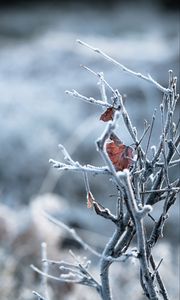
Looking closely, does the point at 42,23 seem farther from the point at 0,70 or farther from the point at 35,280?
the point at 35,280

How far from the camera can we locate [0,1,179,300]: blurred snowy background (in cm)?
308

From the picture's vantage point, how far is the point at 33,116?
4.81 metres

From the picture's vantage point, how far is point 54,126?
4.68 metres

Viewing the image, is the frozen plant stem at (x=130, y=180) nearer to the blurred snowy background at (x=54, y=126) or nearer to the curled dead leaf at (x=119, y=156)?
the curled dead leaf at (x=119, y=156)

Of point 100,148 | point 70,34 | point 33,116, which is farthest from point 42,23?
A: point 100,148

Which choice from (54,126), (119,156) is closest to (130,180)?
(119,156)

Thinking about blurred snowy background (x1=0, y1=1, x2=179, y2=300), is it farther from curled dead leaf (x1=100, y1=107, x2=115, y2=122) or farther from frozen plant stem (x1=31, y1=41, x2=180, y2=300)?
curled dead leaf (x1=100, y1=107, x2=115, y2=122)

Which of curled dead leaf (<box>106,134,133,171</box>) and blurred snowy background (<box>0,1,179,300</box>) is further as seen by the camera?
blurred snowy background (<box>0,1,179,300</box>)

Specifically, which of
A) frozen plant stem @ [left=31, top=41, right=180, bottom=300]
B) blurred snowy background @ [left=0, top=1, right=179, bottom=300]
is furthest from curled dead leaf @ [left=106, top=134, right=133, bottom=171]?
blurred snowy background @ [left=0, top=1, right=179, bottom=300]

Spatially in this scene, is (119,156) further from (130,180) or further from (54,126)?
(54,126)

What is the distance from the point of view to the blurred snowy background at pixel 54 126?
10.1ft

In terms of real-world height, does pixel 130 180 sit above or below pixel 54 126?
below

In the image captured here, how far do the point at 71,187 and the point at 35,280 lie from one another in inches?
52.7

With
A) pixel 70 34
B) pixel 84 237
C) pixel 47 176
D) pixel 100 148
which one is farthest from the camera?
pixel 70 34
